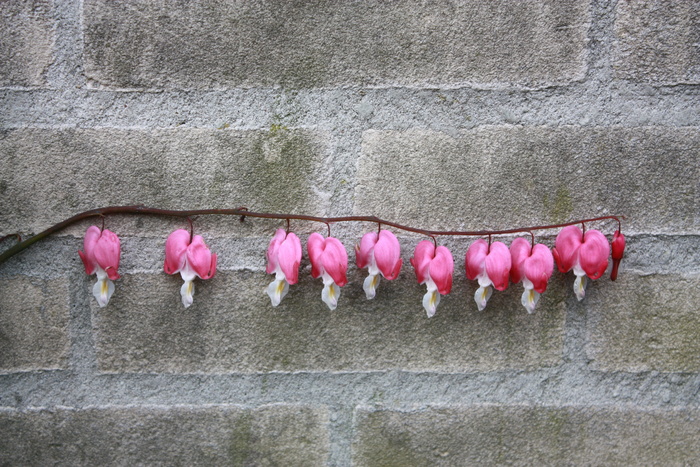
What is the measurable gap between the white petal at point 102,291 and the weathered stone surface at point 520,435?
16.0 inches

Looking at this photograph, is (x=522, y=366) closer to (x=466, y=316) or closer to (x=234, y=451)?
(x=466, y=316)

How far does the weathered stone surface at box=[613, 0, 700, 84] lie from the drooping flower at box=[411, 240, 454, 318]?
38 centimetres

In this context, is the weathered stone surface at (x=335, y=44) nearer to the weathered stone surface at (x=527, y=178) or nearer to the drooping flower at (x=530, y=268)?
the weathered stone surface at (x=527, y=178)

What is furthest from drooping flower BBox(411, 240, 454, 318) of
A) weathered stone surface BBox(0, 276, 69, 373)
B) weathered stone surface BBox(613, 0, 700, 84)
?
weathered stone surface BBox(0, 276, 69, 373)

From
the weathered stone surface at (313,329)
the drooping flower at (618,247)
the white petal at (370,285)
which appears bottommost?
the weathered stone surface at (313,329)

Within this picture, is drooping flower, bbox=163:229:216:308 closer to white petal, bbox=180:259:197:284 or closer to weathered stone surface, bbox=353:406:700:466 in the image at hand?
white petal, bbox=180:259:197:284

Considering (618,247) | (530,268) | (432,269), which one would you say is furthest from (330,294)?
(618,247)

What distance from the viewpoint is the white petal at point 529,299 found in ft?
2.60

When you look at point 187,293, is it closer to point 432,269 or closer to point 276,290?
point 276,290

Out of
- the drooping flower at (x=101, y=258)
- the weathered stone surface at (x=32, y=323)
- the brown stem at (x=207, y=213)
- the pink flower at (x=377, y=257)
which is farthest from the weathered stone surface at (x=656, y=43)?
the weathered stone surface at (x=32, y=323)

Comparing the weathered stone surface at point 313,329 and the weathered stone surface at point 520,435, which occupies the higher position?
the weathered stone surface at point 313,329

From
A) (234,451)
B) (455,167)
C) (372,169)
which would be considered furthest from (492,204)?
(234,451)

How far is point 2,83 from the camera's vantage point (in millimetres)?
804

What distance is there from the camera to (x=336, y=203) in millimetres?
823
